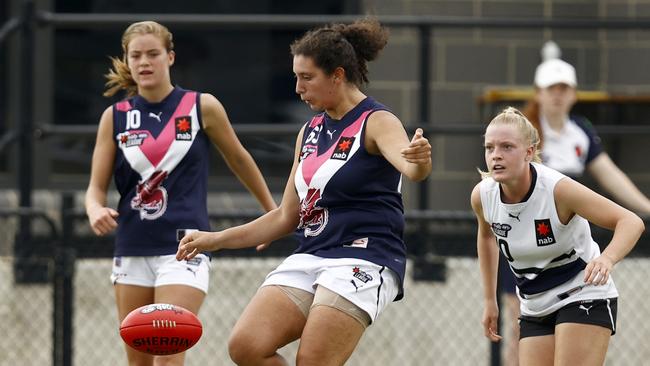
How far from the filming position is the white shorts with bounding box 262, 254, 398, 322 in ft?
20.6

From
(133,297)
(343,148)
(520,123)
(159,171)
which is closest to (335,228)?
(343,148)

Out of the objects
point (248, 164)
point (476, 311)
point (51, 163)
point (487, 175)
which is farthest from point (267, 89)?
point (487, 175)

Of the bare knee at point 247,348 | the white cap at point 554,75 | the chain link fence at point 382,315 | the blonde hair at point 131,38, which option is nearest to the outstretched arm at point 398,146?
the bare knee at point 247,348

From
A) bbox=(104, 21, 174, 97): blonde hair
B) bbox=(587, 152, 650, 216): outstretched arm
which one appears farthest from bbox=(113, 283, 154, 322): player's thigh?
bbox=(587, 152, 650, 216): outstretched arm

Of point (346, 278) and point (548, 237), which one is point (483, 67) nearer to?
point (548, 237)

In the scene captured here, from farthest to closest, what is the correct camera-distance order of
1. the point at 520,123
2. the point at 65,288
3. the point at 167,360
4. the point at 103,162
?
the point at 65,288
the point at 103,162
the point at 167,360
the point at 520,123

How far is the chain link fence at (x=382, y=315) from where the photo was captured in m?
9.73

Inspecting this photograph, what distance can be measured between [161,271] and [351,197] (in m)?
1.33

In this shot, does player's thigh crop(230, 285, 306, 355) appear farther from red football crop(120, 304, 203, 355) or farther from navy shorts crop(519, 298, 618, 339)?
navy shorts crop(519, 298, 618, 339)

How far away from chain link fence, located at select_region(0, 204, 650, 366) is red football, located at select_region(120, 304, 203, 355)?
324 centimetres

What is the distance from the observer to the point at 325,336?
618cm

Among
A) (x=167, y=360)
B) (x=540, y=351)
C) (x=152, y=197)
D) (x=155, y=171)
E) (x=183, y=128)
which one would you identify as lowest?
(x=167, y=360)

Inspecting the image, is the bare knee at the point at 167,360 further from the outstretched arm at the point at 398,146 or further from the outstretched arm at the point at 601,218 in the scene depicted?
the outstretched arm at the point at 601,218

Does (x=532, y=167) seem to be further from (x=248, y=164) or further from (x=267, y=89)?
(x=267, y=89)
